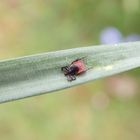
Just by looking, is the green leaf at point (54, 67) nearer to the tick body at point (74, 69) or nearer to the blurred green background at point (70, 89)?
the tick body at point (74, 69)

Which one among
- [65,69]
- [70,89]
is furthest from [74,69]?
[70,89]

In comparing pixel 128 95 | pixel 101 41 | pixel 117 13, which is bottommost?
pixel 128 95

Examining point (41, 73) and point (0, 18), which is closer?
point (41, 73)

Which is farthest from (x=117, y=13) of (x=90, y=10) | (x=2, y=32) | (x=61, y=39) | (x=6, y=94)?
(x=6, y=94)

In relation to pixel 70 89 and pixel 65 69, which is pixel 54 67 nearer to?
pixel 65 69

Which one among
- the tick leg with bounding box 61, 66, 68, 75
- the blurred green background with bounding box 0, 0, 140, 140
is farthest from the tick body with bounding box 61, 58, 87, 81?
the blurred green background with bounding box 0, 0, 140, 140

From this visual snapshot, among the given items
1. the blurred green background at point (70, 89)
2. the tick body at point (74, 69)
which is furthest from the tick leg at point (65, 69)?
the blurred green background at point (70, 89)

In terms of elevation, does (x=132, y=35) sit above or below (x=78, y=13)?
below

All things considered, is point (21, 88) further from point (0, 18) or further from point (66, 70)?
point (0, 18)
